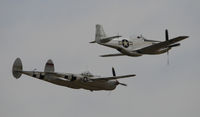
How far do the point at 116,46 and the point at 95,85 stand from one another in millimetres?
5369

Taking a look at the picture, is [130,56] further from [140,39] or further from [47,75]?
[47,75]

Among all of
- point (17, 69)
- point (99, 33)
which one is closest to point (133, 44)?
point (99, 33)

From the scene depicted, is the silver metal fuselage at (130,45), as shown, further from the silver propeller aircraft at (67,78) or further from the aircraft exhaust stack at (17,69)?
the aircraft exhaust stack at (17,69)

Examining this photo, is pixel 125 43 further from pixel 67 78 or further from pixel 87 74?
pixel 67 78

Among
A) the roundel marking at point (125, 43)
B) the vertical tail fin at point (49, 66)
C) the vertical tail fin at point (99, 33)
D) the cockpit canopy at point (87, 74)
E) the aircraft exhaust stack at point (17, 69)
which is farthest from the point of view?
the cockpit canopy at point (87, 74)

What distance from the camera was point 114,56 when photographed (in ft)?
346

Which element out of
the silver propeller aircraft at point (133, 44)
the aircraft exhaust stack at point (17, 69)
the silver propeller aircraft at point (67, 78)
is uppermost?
the silver propeller aircraft at point (133, 44)

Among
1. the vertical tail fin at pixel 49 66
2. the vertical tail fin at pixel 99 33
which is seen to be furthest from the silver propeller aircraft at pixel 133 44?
the vertical tail fin at pixel 49 66

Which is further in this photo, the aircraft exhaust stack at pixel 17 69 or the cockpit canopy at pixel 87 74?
the cockpit canopy at pixel 87 74

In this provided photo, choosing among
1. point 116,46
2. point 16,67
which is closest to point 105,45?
point 116,46

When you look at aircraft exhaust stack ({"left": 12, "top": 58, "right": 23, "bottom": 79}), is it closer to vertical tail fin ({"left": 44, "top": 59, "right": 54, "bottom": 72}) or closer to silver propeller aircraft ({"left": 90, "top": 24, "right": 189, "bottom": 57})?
vertical tail fin ({"left": 44, "top": 59, "right": 54, "bottom": 72})

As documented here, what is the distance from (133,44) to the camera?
102562 millimetres

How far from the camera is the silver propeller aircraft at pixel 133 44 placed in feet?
328

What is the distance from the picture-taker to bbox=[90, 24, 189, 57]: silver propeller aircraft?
10000cm
